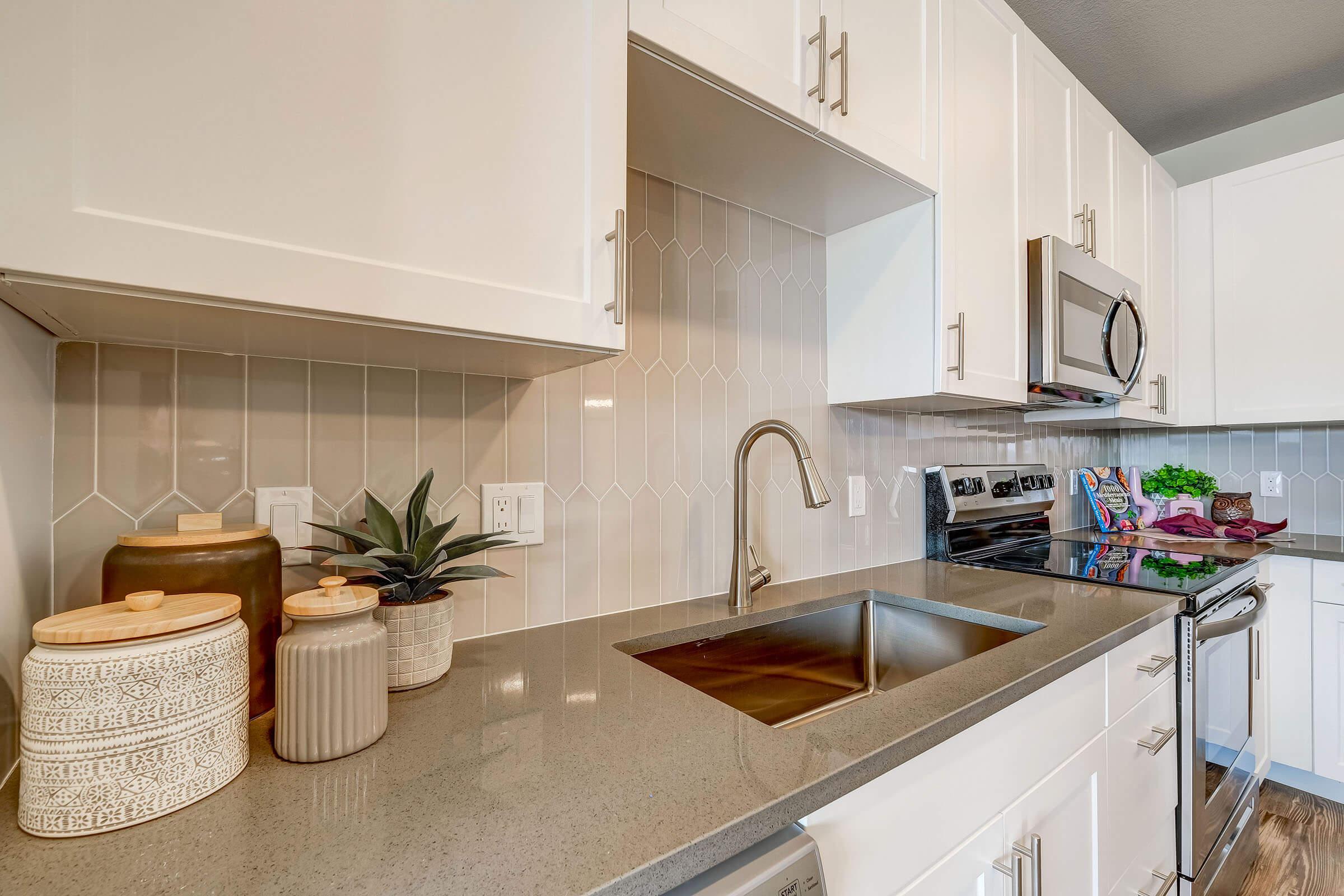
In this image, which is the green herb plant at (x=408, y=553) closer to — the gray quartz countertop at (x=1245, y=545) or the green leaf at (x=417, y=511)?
the green leaf at (x=417, y=511)

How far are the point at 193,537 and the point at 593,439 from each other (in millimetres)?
612

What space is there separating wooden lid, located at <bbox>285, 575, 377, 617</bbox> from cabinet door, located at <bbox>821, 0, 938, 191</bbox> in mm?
995

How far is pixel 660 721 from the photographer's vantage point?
693mm

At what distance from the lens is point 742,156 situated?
112 centimetres

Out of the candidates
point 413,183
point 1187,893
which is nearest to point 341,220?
point 413,183

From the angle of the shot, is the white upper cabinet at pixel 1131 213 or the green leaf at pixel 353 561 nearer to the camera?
the green leaf at pixel 353 561

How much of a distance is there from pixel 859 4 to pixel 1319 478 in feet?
8.95

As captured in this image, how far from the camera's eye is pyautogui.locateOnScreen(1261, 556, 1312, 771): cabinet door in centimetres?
201

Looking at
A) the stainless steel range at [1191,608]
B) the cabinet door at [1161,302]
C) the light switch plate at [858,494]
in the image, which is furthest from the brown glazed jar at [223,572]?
the cabinet door at [1161,302]

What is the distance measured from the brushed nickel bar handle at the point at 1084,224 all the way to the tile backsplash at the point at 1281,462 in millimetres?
1424

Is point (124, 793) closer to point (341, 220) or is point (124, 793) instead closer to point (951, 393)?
point (341, 220)

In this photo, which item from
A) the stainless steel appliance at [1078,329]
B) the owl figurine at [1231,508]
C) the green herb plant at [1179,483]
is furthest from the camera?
the green herb plant at [1179,483]

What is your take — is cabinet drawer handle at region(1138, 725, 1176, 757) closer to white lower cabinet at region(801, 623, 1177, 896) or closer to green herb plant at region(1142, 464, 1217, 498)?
white lower cabinet at region(801, 623, 1177, 896)

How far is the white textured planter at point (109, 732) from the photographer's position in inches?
18.5
